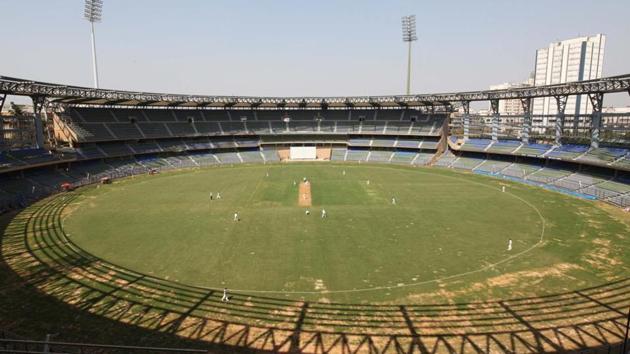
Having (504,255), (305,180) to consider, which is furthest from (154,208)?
(504,255)

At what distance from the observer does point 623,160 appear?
46875 millimetres

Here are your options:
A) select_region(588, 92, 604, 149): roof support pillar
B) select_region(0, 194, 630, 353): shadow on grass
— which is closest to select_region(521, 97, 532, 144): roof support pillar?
select_region(588, 92, 604, 149): roof support pillar

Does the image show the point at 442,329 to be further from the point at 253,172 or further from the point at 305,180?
the point at 253,172

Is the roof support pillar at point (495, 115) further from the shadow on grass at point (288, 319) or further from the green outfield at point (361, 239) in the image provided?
the shadow on grass at point (288, 319)

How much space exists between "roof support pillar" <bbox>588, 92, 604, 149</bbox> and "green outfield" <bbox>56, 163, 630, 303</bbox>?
530 inches

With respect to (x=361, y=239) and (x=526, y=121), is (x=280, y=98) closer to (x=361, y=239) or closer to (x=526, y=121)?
(x=526, y=121)

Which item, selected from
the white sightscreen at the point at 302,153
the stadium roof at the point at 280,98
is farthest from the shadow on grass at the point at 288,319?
the white sightscreen at the point at 302,153

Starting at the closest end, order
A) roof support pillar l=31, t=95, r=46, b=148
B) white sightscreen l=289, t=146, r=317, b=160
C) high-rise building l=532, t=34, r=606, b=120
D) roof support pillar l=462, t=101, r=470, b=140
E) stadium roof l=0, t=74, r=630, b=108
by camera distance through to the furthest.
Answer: stadium roof l=0, t=74, r=630, b=108 < roof support pillar l=31, t=95, r=46, b=148 < roof support pillar l=462, t=101, r=470, b=140 < white sightscreen l=289, t=146, r=317, b=160 < high-rise building l=532, t=34, r=606, b=120

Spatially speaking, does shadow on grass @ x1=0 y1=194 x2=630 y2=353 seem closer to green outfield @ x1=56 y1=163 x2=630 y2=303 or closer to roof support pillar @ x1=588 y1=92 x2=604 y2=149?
green outfield @ x1=56 y1=163 x2=630 y2=303

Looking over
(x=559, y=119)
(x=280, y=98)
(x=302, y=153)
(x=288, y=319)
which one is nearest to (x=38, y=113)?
(x=280, y=98)

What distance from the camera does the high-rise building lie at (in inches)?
6998

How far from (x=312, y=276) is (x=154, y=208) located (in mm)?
24579

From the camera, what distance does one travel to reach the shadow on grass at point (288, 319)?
15.9 meters

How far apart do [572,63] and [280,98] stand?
181 metres
